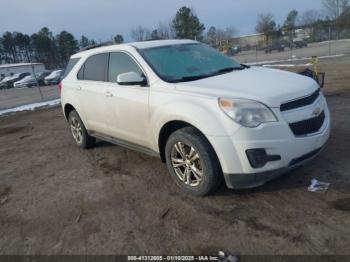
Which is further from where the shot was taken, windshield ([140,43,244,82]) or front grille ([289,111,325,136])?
windshield ([140,43,244,82])

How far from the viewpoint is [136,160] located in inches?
218

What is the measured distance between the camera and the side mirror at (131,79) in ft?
13.9

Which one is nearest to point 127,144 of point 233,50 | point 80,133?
point 80,133

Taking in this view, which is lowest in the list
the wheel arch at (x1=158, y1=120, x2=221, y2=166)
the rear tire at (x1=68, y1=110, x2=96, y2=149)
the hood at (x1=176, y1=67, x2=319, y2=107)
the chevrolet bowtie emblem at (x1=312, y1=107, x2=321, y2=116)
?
the rear tire at (x1=68, y1=110, x2=96, y2=149)

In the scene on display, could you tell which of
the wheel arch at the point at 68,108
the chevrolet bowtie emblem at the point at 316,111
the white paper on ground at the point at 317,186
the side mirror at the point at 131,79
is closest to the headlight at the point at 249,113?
the chevrolet bowtie emblem at the point at 316,111

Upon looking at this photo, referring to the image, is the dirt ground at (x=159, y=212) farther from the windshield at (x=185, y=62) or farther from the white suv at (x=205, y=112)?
the windshield at (x=185, y=62)

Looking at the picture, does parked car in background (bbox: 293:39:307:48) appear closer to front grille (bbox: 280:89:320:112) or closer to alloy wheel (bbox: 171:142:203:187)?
front grille (bbox: 280:89:320:112)

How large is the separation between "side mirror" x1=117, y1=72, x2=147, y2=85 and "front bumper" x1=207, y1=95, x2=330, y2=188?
130cm

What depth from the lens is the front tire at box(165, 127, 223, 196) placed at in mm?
3639

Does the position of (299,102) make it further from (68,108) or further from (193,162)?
(68,108)

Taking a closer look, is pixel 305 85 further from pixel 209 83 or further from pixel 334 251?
pixel 334 251

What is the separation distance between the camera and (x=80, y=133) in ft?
21.1

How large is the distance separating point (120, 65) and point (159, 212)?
89.0 inches

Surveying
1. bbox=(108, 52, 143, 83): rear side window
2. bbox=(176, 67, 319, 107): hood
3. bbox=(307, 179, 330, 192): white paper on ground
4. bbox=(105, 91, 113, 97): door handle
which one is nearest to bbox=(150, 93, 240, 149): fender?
bbox=(176, 67, 319, 107): hood
